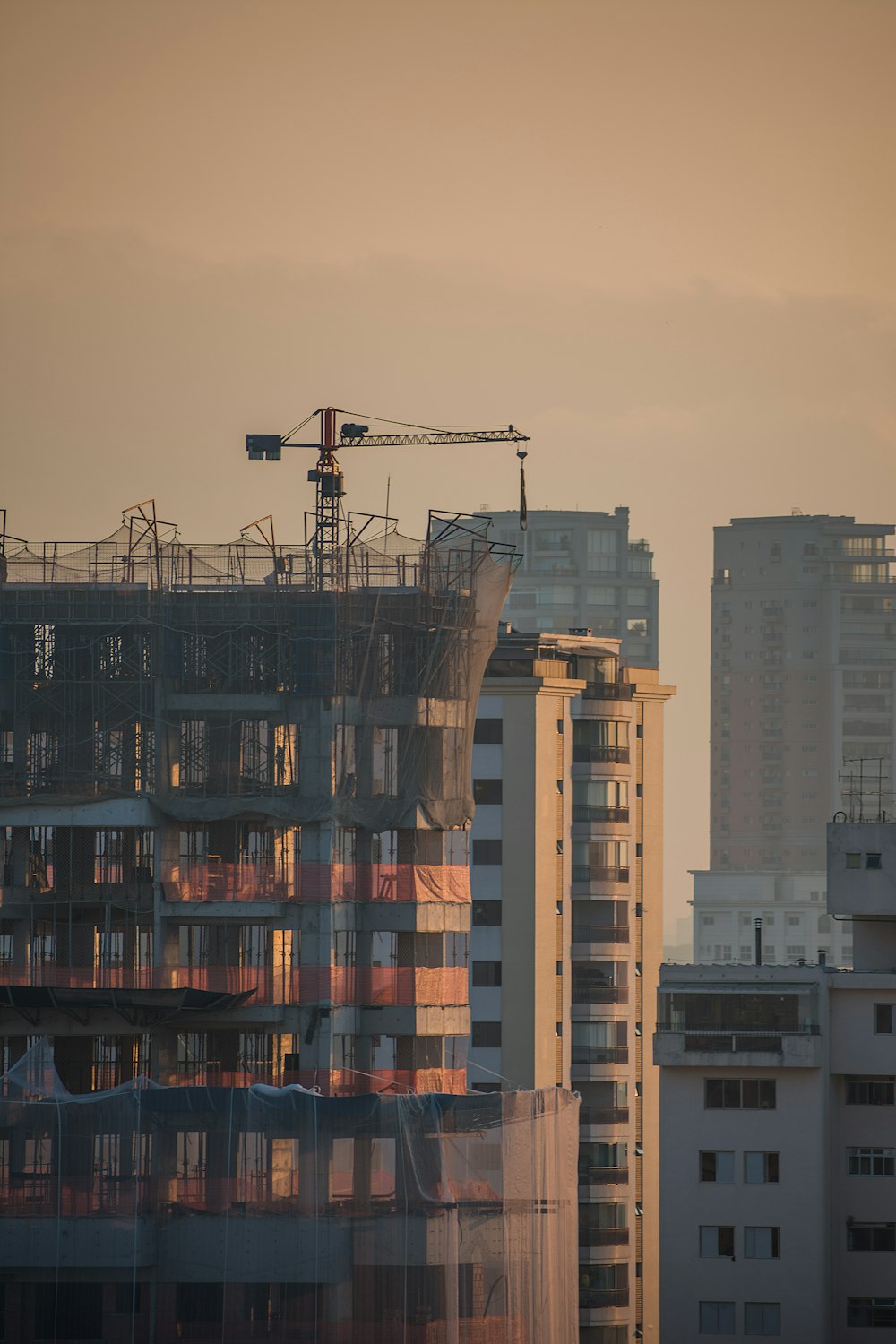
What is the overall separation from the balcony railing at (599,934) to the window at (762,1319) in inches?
1310

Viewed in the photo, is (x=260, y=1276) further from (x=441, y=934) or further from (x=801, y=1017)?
(x=801, y=1017)

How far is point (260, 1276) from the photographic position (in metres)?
45.7

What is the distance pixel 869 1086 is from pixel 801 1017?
2.38 metres

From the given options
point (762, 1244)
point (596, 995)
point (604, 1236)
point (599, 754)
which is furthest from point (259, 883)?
point (599, 754)

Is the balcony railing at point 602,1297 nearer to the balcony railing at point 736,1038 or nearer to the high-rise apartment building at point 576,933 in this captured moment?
the high-rise apartment building at point 576,933

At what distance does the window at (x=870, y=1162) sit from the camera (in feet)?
188

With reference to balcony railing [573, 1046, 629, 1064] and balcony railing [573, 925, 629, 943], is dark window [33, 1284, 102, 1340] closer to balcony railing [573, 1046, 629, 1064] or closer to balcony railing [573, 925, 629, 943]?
balcony railing [573, 1046, 629, 1064]

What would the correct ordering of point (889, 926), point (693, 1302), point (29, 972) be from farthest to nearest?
point (889, 926) → point (693, 1302) → point (29, 972)

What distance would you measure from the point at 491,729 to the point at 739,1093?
91.2 ft

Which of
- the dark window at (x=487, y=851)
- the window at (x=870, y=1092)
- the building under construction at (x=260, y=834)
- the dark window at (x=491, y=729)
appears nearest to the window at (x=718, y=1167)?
the window at (x=870, y=1092)

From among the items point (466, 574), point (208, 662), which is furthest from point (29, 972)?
point (466, 574)

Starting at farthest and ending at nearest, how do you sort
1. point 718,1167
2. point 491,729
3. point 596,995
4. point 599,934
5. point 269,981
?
point 599,934, point 596,995, point 491,729, point 718,1167, point 269,981

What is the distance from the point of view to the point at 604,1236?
84625 millimetres

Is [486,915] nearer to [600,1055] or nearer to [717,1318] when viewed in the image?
[600,1055]
